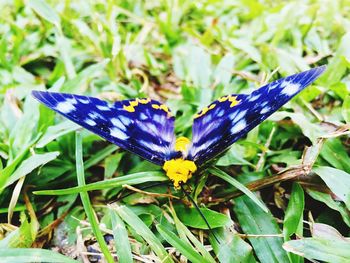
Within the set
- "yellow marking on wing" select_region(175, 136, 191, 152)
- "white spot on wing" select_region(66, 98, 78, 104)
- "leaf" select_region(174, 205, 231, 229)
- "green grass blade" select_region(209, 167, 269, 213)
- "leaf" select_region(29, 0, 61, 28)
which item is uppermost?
"leaf" select_region(29, 0, 61, 28)

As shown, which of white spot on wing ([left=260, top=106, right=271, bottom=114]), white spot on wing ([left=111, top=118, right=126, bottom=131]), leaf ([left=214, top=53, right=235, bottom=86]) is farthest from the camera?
leaf ([left=214, top=53, right=235, bottom=86])

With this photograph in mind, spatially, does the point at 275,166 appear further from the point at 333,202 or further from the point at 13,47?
the point at 13,47

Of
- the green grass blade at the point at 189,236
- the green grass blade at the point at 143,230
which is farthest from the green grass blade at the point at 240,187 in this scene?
the green grass blade at the point at 143,230

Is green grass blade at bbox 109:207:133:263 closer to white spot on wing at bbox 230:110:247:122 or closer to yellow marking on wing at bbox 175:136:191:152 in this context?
yellow marking on wing at bbox 175:136:191:152

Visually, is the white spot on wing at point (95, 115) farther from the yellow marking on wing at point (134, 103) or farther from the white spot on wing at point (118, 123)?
the yellow marking on wing at point (134, 103)

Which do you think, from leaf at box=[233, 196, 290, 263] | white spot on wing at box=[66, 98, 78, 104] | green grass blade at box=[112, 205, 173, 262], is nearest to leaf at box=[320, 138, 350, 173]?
leaf at box=[233, 196, 290, 263]

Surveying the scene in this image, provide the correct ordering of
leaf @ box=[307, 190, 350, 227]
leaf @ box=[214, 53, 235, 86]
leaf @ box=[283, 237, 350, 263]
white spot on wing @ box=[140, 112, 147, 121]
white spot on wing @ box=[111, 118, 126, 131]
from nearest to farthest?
1. leaf @ box=[283, 237, 350, 263]
2. leaf @ box=[307, 190, 350, 227]
3. white spot on wing @ box=[111, 118, 126, 131]
4. white spot on wing @ box=[140, 112, 147, 121]
5. leaf @ box=[214, 53, 235, 86]

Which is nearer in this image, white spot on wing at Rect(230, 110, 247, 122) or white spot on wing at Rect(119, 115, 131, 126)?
white spot on wing at Rect(230, 110, 247, 122)
